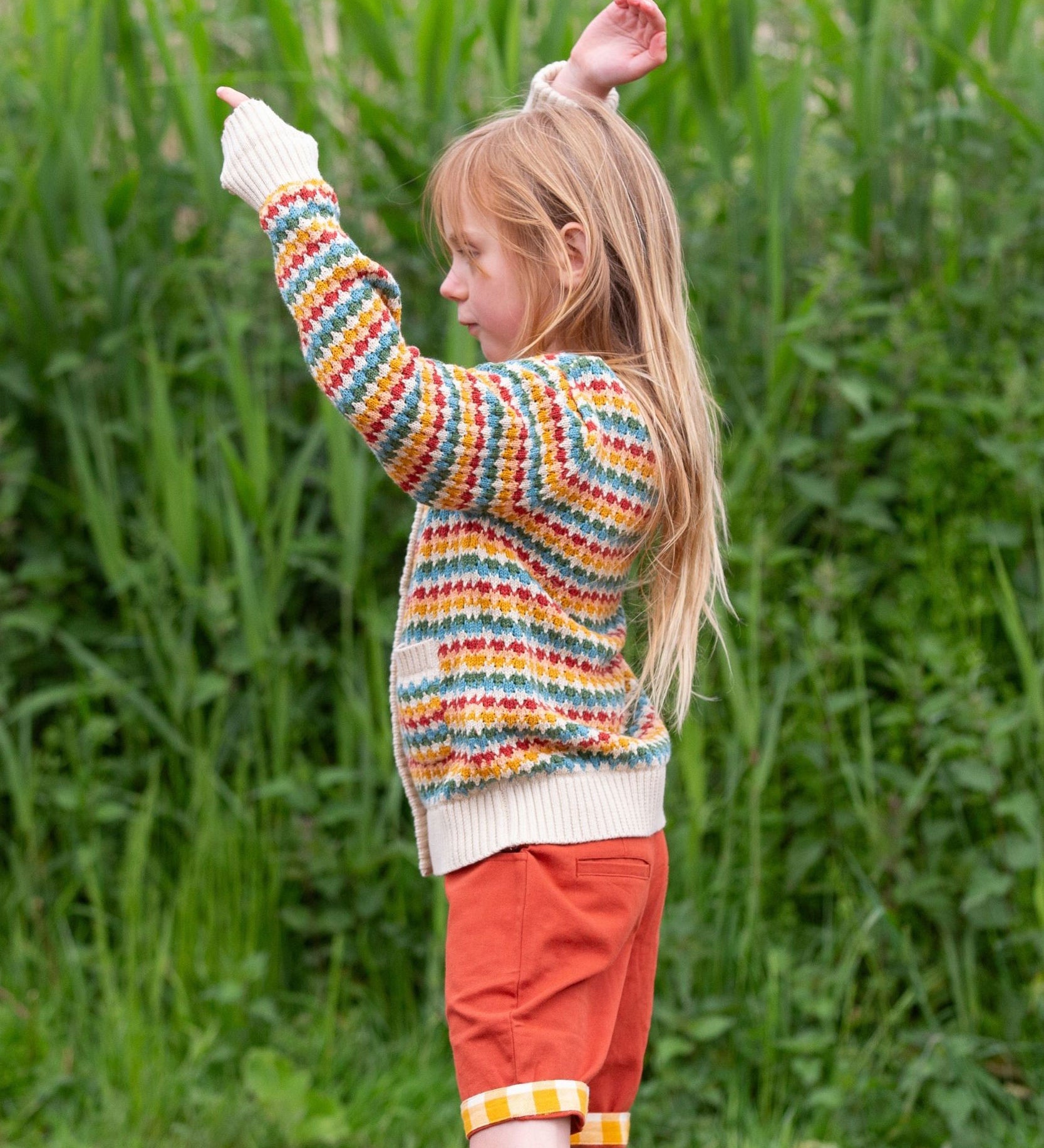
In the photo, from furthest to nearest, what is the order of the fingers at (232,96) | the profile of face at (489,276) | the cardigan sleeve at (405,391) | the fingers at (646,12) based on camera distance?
the fingers at (646,12) → the profile of face at (489,276) → the fingers at (232,96) → the cardigan sleeve at (405,391)

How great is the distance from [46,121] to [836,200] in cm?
164

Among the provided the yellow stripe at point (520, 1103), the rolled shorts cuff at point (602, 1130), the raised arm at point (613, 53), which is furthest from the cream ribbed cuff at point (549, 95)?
the rolled shorts cuff at point (602, 1130)

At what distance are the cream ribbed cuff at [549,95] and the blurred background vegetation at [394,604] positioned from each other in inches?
24.3

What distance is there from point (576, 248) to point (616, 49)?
32 centimetres

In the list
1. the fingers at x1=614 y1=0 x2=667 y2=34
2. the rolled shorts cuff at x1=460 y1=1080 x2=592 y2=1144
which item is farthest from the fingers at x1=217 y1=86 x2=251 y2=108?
the rolled shorts cuff at x1=460 y1=1080 x2=592 y2=1144

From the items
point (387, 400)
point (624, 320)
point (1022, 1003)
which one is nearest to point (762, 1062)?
point (1022, 1003)

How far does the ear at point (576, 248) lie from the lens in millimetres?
1631

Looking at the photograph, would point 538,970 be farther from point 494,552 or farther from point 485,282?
point 485,282

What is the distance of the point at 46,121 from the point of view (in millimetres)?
2844

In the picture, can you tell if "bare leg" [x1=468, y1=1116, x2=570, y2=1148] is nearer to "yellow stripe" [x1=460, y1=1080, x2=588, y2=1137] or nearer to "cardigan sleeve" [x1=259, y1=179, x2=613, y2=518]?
"yellow stripe" [x1=460, y1=1080, x2=588, y2=1137]

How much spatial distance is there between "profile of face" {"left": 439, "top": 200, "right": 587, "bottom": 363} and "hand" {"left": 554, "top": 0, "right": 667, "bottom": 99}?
0.26m

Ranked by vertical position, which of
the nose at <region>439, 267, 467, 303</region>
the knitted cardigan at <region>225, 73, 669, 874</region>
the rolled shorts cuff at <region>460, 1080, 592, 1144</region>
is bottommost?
the rolled shorts cuff at <region>460, 1080, 592, 1144</region>

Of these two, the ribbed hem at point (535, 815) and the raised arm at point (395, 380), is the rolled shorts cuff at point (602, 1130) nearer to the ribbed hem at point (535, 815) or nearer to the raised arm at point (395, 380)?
the ribbed hem at point (535, 815)

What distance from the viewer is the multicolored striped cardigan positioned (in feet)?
4.75
